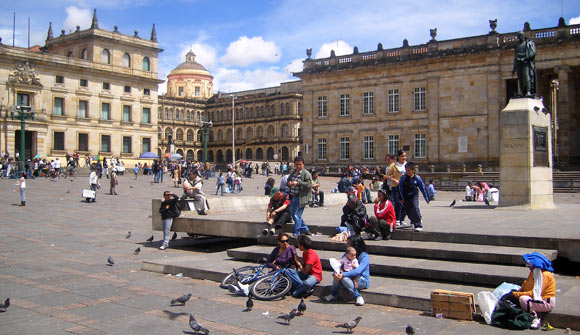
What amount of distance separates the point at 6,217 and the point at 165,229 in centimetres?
949

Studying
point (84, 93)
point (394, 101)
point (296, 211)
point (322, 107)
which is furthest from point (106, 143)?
point (296, 211)

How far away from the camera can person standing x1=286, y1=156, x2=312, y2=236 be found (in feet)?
36.5

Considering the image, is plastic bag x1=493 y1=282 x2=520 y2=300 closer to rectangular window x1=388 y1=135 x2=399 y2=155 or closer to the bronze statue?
the bronze statue

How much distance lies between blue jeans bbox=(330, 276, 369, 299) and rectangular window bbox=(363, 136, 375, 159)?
128 feet

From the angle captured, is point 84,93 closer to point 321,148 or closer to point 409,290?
point 321,148

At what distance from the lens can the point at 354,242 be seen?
849 cm

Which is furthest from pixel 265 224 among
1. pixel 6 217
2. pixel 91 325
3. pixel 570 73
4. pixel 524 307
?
pixel 570 73

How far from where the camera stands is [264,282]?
29.0ft

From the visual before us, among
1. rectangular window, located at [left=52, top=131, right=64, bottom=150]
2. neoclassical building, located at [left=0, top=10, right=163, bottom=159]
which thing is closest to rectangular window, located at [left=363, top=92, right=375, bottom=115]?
neoclassical building, located at [left=0, top=10, right=163, bottom=159]

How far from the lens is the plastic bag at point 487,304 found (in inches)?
271

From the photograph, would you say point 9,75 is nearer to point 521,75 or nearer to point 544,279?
point 521,75

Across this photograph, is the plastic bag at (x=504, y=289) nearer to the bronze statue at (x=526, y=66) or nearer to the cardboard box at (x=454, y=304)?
the cardboard box at (x=454, y=304)

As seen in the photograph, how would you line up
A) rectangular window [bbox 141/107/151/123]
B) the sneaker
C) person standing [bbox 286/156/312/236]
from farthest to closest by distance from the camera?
rectangular window [bbox 141/107/151/123], person standing [bbox 286/156/312/236], the sneaker

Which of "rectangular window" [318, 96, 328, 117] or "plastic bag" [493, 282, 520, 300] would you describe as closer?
"plastic bag" [493, 282, 520, 300]
